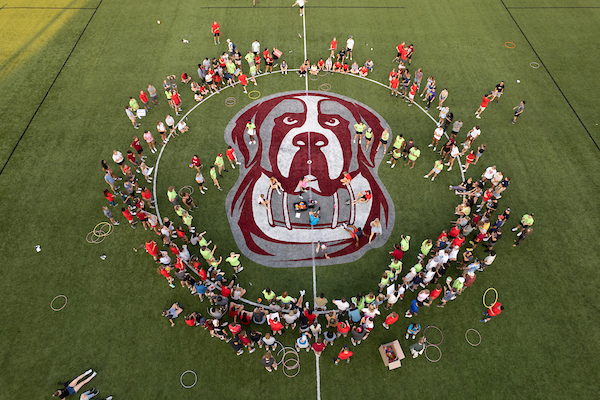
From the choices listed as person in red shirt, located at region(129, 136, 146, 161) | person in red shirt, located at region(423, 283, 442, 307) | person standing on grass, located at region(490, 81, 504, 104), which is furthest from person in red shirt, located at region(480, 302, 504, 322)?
person in red shirt, located at region(129, 136, 146, 161)

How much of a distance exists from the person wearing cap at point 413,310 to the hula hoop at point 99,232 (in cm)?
1679

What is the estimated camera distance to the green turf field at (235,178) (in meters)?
15.1

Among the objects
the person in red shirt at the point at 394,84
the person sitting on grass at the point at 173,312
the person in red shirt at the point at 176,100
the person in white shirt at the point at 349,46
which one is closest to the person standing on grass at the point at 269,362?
the person sitting on grass at the point at 173,312

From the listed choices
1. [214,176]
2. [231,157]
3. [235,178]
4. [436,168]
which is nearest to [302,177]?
[235,178]

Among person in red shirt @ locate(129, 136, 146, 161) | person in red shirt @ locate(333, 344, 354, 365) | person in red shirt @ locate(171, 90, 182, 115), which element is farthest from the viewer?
person in red shirt @ locate(171, 90, 182, 115)

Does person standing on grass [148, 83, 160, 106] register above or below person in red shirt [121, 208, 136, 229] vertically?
above

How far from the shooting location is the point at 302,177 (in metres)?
21.3

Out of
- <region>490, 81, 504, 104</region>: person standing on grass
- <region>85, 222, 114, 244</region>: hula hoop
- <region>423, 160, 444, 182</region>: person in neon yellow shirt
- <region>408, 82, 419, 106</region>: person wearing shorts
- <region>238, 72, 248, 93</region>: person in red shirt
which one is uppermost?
<region>238, 72, 248, 93</region>: person in red shirt

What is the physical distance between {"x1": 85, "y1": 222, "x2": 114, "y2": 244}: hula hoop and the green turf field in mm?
379

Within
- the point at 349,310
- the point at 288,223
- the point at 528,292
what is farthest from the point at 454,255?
the point at 288,223

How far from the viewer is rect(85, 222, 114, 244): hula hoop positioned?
19.2 m

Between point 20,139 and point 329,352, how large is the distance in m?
25.4

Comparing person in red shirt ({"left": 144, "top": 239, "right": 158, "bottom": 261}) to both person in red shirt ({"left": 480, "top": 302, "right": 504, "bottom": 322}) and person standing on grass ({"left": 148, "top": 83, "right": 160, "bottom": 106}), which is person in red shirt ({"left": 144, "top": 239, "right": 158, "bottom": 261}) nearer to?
person standing on grass ({"left": 148, "top": 83, "right": 160, "bottom": 106})

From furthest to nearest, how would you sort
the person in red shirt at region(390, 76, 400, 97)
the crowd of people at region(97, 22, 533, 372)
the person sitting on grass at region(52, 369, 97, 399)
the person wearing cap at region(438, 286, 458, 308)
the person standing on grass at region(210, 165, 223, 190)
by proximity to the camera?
the person in red shirt at region(390, 76, 400, 97) < the person standing on grass at region(210, 165, 223, 190) < the person wearing cap at region(438, 286, 458, 308) < the crowd of people at region(97, 22, 533, 372) < the person sitting on grass at region(52, 369, 97, 399)
